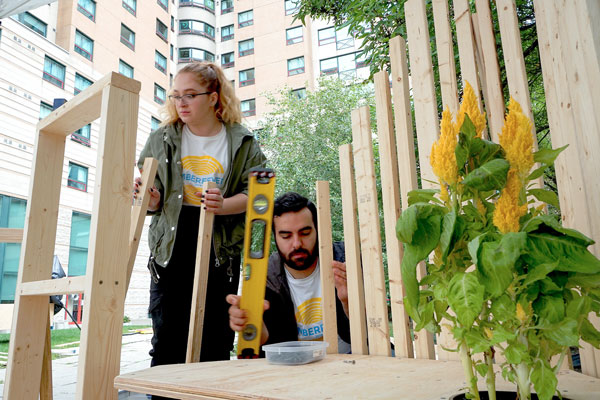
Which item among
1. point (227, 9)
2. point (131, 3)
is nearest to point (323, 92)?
point (131, 3)

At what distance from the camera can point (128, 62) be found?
41.5 feet

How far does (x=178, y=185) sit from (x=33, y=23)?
1051cm

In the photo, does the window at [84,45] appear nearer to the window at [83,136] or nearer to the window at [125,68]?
the window at [125,68]

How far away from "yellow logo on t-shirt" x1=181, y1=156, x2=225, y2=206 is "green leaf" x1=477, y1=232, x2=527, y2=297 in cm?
142

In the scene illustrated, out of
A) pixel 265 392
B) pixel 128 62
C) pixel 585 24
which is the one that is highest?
pixel 128 62

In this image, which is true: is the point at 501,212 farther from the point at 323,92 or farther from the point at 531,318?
the point at 323,92

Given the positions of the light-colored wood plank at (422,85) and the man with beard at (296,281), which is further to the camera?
the man with beard at (296,281)

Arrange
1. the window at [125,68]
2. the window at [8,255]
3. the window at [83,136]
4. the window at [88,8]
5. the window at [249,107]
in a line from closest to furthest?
the window at [8,255] → the window at [83,136] → the window at [88,8] → the window at [125,68] → the window at [249,107]

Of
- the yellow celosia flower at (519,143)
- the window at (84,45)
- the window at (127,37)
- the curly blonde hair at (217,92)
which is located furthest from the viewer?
the window at (127,37)

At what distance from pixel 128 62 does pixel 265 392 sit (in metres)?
13.5

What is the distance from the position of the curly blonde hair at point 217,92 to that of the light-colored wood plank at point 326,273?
0.59m

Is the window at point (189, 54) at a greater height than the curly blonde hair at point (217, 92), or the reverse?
the window at point (189, 54)

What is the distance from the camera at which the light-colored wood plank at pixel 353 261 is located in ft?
5.16

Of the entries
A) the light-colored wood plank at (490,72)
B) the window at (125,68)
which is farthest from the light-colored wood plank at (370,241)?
the window at (125,68)
